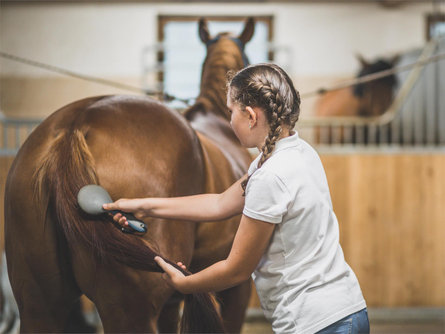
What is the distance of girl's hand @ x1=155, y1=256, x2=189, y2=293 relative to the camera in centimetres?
107

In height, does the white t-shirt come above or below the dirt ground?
above

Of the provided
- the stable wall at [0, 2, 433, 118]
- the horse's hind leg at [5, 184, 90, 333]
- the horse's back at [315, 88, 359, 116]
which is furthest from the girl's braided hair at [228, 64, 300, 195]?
the stable wall at [0, 2, 433, 118]

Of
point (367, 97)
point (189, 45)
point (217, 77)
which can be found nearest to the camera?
point (217, 77)

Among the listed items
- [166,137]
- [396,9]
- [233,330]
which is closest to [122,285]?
[166,137]

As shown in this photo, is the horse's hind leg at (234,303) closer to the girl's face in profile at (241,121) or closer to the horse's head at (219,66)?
the horse's head at (219,66)

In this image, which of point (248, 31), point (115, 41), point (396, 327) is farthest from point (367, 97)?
point (248, 31)

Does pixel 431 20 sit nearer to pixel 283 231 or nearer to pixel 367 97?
pixel 367 97

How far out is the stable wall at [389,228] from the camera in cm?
381

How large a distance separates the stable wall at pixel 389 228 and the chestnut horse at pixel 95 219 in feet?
8.75

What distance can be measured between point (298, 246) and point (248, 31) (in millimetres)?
1706

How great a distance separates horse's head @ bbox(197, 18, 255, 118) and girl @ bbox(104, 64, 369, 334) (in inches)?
48.1

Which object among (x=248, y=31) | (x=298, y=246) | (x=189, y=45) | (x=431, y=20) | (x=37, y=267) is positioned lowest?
(x=37, y=267)

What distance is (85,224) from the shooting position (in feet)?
3.77

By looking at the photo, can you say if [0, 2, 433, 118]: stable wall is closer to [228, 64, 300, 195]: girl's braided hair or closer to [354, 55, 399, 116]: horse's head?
[354, 55, 399, 116]: horse's head
